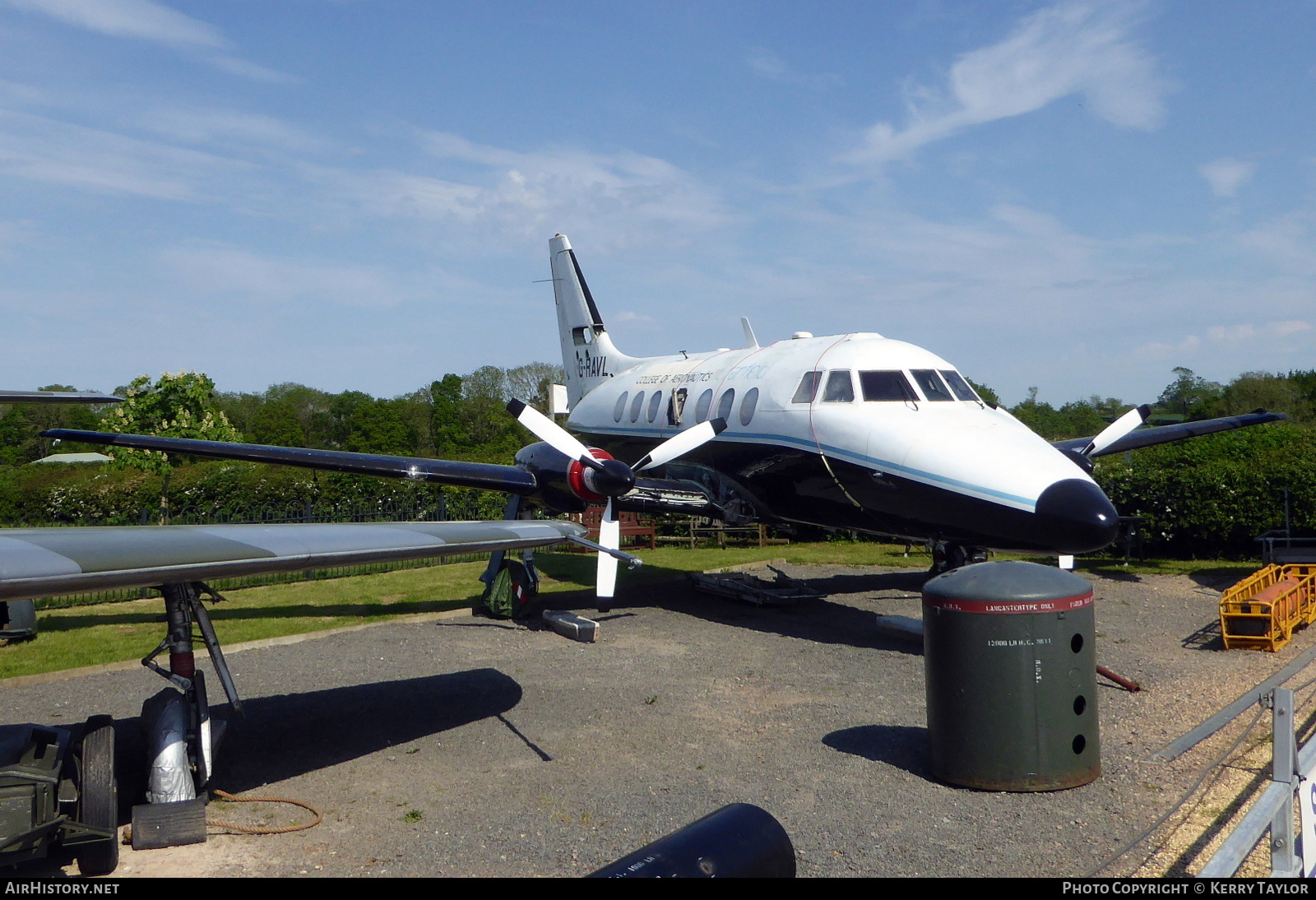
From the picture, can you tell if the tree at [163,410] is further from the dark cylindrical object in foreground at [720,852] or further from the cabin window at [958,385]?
the dark cylindrical object in foreground at [720,852]

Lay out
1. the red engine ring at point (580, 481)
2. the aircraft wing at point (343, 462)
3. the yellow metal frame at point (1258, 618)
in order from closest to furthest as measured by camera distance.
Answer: the yellow metal frame at point (1258, 618) < the aircraft wing at point (343, 462) < the red engine ring at point (580, 481)

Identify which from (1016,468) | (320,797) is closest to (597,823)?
(320,797)

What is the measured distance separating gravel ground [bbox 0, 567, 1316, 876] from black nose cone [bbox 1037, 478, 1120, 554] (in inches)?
61.3

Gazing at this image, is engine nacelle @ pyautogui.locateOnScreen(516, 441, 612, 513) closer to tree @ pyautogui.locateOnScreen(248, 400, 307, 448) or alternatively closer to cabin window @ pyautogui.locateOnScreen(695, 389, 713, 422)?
cabin window @ pyautogui.locateOnScreen(695, 389, 713, 422)

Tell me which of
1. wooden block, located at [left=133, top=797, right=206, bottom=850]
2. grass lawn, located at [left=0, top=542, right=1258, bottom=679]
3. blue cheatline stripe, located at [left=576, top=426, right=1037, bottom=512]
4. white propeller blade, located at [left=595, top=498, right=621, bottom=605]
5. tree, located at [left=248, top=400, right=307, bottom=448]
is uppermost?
tree, located at [left=248, top=400, right=307, bottom=448]

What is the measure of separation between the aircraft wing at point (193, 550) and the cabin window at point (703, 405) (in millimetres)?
7530

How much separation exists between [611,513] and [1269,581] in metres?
9.62

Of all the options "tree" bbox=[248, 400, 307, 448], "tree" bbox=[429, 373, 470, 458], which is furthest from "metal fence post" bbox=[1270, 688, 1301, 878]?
"tree" bbox=[248, 400, 307, 448]

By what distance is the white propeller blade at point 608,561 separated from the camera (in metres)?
12.2

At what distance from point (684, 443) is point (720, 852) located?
10.7 m

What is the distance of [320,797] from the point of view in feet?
22.9

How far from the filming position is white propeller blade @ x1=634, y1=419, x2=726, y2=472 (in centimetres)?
1330

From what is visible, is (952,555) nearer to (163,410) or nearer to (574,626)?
(574,626)

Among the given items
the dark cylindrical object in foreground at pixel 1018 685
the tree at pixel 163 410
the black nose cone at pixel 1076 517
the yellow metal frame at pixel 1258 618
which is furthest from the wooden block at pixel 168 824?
the tree at pixel 163 410
